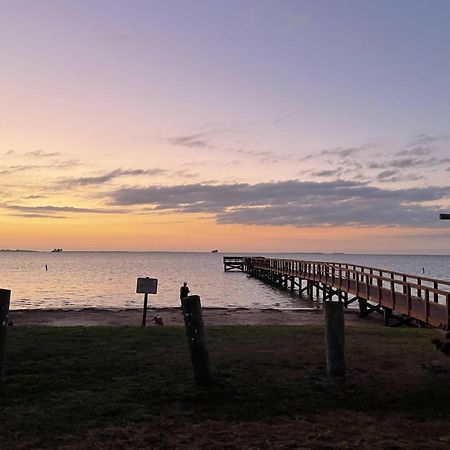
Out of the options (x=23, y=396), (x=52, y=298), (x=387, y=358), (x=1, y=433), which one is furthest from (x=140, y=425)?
(x=52, y=298)

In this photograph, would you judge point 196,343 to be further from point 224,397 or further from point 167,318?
point 167,318

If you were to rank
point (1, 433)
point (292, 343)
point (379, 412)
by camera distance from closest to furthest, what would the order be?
1. point (1, 433)
2. point (379, 412)
3. point (292, 343)

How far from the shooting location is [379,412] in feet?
21.2

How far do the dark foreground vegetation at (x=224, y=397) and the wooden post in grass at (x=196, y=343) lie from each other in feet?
0.67

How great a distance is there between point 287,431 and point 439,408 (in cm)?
222

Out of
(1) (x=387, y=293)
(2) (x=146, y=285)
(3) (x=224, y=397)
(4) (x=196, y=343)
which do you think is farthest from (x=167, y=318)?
(3) (x=224, y=397)

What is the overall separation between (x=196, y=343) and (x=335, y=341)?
2072mm

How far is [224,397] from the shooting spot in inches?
272

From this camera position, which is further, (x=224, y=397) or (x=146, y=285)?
(x=146, y=285)

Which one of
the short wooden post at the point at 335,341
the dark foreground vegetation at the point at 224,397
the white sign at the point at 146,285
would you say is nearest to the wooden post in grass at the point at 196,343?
the dark foreground vegetation at the point at 224,397

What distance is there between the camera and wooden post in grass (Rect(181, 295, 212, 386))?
7.32 meters

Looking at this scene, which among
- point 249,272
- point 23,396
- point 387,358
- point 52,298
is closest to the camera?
point 23,396

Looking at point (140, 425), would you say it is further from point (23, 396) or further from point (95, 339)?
point (95, 339)

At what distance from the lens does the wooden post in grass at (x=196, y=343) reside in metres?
7.32
